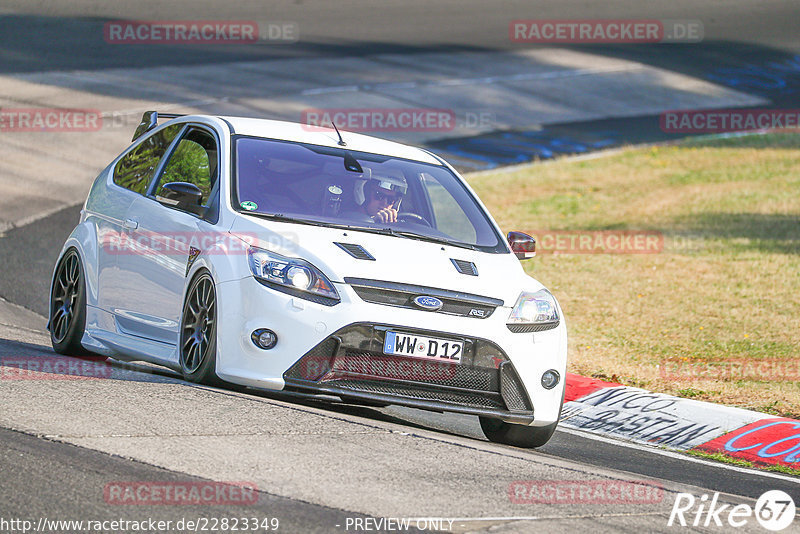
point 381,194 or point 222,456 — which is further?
point 381,194

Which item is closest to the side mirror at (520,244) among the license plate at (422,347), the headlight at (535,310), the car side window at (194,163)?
the headlight at (535,310)

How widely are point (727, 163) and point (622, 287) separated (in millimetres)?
10127

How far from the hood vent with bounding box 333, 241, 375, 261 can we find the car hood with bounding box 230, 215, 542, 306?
0.02 m

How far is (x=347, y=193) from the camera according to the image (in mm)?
8047

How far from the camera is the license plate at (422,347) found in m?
6.95

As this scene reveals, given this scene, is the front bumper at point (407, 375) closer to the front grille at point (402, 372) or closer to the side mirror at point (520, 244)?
the front grille at point (402, 372)

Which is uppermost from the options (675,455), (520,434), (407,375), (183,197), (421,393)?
(183,197)

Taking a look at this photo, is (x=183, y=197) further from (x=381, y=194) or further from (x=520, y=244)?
(x=520, y=244)

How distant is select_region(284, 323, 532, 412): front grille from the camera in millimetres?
6914

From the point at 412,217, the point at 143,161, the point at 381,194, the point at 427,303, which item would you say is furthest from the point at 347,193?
the point at 143,161

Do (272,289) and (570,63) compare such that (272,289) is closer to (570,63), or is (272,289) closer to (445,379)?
(445,379)

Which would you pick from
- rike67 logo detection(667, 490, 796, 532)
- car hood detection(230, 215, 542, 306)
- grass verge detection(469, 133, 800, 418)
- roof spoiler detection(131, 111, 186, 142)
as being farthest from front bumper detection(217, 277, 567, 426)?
grass verge detection(469, 133, 800, 418)

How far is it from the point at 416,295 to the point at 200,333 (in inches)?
50.7

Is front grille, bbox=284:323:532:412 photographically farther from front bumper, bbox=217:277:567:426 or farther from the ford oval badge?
the ford oval badge
